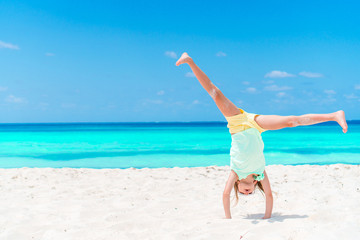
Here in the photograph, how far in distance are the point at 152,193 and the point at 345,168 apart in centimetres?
551

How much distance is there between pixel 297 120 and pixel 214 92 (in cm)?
101

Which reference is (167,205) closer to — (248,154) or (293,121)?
(248,154)

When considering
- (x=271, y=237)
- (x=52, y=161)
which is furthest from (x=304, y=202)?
(x=52, y=161)

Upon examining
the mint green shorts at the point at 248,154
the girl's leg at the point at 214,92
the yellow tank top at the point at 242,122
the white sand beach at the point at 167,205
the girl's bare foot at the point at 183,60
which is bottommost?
the white sand beach at the point at 167,205

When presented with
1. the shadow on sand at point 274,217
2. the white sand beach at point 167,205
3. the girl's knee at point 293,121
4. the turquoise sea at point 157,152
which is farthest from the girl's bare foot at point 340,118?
the turquoise sea at point 157,152

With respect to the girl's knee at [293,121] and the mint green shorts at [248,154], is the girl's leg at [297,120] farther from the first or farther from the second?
the mint green shorts at [248,154]

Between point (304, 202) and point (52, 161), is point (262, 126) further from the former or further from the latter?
point (52, 161)

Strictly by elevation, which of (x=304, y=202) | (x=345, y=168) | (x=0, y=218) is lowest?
(x=0, y=218)

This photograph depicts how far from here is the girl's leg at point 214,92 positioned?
3.90 metres

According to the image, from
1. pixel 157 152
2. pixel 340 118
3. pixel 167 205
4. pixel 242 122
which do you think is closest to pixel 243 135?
pixel 242 122

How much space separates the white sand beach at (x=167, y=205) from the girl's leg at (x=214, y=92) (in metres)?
1.33

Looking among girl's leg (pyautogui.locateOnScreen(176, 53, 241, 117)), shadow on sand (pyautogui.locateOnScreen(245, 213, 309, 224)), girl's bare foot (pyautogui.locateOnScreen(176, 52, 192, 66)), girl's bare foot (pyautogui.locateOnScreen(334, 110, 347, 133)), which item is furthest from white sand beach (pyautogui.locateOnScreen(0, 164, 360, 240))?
girl's bare foot (pyautogui.locateOnScreen(176, 52, 192, 66))

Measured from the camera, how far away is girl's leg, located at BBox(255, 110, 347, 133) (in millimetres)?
3354

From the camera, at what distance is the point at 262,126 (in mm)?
3859
